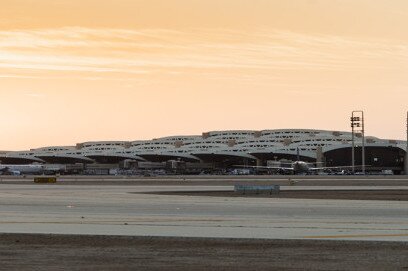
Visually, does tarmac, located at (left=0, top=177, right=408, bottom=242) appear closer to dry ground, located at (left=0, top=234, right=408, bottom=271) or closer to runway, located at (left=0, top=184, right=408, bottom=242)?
runway, located at (left=0, top=184, right=408, bottom=242)

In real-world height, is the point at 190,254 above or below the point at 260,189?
below

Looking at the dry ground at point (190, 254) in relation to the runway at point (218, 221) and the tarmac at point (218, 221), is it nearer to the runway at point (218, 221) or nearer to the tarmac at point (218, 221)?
the tarmac at point (218, 221)

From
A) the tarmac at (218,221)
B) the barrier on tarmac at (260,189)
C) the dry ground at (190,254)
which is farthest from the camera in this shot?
the barrier on tarmac at (260,189)

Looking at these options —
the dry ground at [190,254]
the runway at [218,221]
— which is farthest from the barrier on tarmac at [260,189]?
the dry ground at [190,254]

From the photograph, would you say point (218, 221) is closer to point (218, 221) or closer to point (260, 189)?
point (218, 221)

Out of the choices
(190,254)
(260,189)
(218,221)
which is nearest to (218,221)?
(218,221)

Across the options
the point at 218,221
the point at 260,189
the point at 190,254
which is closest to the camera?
the point at 190,254

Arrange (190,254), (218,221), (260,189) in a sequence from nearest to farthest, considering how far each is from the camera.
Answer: (190,254) → (218,221) → (260,189)

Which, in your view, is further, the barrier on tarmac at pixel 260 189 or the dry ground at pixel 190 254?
the barrier on tarmac at pixel 260 189

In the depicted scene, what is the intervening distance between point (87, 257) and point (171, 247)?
10.8ft

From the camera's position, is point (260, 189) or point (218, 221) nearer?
point (218, 221)

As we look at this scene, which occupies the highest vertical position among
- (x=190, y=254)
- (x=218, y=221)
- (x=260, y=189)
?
(x=260, y=189)

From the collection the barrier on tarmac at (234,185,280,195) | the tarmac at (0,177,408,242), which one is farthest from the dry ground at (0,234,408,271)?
the barrier on tarmac at (234,185,280,195)

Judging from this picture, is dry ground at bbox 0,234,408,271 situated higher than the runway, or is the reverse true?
the runway
